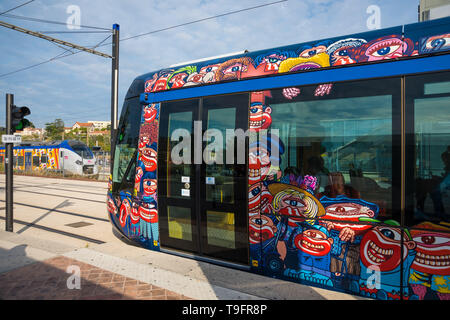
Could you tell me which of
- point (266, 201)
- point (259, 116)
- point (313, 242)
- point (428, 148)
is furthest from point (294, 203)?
point (428, 148)

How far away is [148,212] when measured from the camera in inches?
198

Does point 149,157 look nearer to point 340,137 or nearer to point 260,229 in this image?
point 260,229

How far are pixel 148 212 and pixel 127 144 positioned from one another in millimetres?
1309

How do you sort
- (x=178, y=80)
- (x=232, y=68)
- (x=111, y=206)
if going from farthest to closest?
(x=111, y=206) → (x=178, y=80) → (x=232, y=68)

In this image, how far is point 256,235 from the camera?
13.0ft

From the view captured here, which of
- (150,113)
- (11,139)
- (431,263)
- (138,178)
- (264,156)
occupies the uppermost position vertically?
(150,113)

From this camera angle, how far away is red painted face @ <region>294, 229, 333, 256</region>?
3484mm

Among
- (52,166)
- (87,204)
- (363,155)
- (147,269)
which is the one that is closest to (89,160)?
(52,166)

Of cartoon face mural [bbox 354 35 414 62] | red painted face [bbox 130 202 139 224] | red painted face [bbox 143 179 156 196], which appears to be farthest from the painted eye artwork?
red painted face [bbox 130 202 139 224]

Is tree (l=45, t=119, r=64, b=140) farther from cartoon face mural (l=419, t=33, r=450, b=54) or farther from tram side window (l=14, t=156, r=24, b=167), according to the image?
cartoon face mural (l=419, t=33, r=450, b=54)

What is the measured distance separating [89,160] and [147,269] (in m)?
25.6

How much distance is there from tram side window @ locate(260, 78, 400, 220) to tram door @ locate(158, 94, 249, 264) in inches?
19.8

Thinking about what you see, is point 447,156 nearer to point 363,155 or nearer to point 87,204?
point 363,155

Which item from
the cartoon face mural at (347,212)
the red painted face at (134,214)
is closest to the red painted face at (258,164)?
the cartoon face mural at (347,212)
